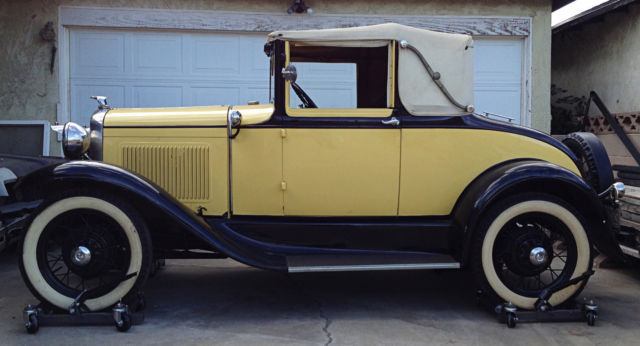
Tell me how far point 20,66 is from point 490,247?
6.62m

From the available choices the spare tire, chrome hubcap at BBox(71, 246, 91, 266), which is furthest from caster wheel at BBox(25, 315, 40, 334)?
the spare tire

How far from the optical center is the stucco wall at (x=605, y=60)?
7.91 meters

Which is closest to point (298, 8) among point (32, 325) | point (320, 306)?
point (320, 306)

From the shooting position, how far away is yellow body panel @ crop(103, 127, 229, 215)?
389 centimetres

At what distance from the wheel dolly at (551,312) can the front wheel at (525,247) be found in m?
0.07

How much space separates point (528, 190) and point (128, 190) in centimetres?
271

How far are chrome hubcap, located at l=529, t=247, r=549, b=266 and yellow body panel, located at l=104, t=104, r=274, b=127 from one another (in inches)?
80.3

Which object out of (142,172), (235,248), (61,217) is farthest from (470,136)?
(61,217)

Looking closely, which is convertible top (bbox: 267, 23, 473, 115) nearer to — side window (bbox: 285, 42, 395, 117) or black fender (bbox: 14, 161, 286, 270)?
side window (bbox: 285, 42, 395, 117)

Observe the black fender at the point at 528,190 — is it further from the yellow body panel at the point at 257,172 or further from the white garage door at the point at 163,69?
the white garage door at the point at 163,69

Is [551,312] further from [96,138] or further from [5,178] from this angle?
[5,178]

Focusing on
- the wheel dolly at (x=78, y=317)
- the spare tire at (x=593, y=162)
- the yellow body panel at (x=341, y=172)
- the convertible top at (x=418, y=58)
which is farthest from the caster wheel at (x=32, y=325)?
the spare tire at (x=593, y=162)

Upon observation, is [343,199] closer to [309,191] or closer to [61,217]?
[309,191]

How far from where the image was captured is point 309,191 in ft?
12.8
